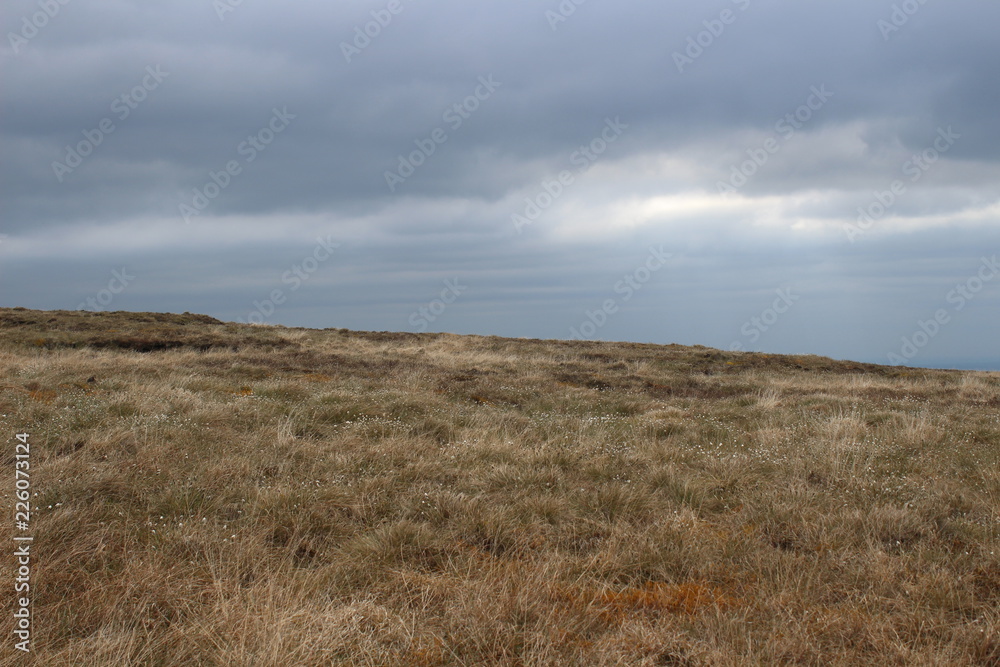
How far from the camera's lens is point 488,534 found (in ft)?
17.0

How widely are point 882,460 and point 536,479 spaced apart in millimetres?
4612

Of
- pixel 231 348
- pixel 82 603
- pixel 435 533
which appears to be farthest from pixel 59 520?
pixel 231 348

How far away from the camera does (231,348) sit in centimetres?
2392

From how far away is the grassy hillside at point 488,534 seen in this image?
359 cm

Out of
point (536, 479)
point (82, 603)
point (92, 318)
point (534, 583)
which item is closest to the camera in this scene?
point (82, 603)

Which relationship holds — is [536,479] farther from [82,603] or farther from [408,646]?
[82,603]

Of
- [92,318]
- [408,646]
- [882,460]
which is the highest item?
[92,318]

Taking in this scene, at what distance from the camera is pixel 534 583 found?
13.8ft

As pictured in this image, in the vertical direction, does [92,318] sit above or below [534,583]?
above

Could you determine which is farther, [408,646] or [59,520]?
[59,520]

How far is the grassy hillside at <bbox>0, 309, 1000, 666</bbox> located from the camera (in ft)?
11.8

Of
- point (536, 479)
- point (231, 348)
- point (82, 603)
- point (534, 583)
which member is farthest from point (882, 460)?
point (231, 348)

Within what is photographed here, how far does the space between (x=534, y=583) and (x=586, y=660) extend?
2.56ft

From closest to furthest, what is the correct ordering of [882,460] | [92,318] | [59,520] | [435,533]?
[59,520] < [435,533] < [882,460] < [92,318]
